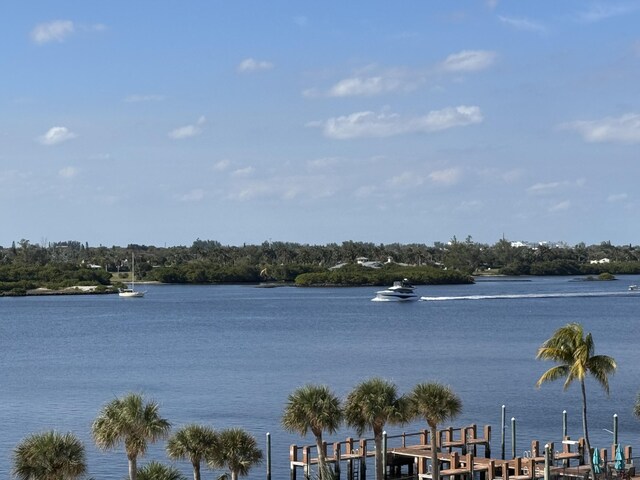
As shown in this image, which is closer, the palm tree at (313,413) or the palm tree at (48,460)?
the palm tree at (48,460)

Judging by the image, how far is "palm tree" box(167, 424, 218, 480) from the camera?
39531 mm

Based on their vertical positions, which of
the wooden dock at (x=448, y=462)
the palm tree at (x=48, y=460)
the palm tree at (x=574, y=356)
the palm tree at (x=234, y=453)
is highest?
the palm tree at (x=574, y=356)

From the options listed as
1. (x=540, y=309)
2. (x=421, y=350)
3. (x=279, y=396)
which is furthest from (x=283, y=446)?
(x=540, y=309)

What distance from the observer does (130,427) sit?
3484cm

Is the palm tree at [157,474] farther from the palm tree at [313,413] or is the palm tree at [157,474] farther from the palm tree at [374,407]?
the palm tree at [374,407]

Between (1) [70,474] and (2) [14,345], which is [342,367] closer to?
(2) [14,345]

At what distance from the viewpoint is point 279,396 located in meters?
78.3

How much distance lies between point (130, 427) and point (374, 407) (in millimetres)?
9179

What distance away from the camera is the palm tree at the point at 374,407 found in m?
40.2

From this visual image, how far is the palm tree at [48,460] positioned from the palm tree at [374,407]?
10.9 meters

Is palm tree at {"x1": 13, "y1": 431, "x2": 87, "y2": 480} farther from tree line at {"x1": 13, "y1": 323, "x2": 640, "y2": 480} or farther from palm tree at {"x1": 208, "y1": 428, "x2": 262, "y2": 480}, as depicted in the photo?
palm tree at {"x1": 208, "y1": 428, "x2": 262, "y2": 480}

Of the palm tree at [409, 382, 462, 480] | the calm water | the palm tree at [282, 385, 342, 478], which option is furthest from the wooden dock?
the calm water

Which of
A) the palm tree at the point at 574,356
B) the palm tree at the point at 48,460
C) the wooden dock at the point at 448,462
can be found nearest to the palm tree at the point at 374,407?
the wooden dock at the point at 448,462

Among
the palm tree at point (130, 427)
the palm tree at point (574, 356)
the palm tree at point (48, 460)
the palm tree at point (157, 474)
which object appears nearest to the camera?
the palm tree at point (48, 460)
